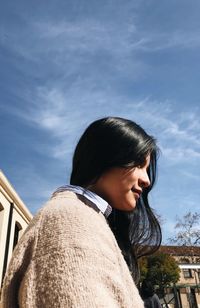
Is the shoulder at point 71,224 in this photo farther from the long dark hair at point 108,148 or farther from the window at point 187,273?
the window at point 187,273

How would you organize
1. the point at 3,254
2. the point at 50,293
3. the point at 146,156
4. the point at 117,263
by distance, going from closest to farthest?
1. the point at 50,293
2. the point at 117,263
3. the point at 146,156
4. the point at 3,254

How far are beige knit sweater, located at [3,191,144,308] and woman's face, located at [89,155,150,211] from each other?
282mm

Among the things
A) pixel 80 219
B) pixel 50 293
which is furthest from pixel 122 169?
pixel 50 293

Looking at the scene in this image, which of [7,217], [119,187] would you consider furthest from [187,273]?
[119,187]

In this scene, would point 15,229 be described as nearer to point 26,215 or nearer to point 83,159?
point 26,215

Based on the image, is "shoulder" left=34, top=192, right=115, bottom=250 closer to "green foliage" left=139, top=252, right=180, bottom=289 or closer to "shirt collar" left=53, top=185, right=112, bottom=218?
"shirt collar" left=53, top=185, right=112, bottom=218

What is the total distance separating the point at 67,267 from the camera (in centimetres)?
75

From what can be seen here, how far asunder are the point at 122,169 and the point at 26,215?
1261 cm

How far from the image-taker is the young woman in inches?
28.6

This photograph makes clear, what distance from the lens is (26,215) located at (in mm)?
13164

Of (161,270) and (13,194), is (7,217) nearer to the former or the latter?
(13,194)

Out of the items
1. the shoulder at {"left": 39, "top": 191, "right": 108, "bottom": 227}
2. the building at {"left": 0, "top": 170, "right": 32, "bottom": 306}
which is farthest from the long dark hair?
the building at {"left": 0, "top": 170, "right": 32, "bottom": 306}

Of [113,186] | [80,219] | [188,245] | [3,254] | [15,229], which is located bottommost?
[80,219]

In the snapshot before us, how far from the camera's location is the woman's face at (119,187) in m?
1.20
